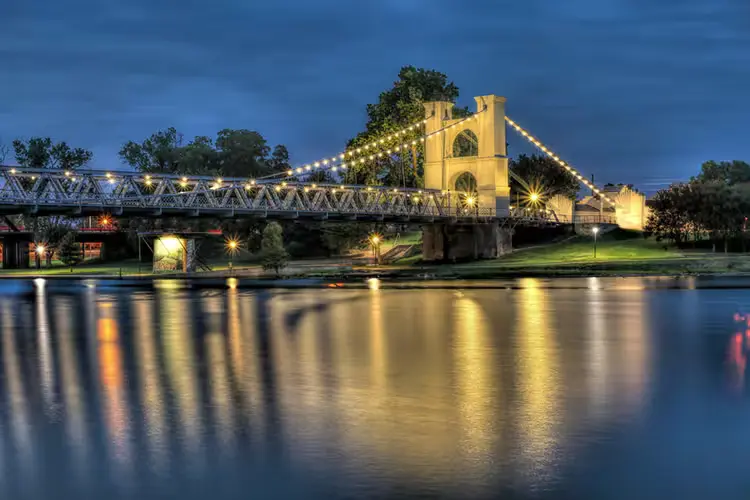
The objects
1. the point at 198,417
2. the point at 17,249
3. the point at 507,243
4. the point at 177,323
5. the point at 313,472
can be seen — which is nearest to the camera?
the point at 313,472

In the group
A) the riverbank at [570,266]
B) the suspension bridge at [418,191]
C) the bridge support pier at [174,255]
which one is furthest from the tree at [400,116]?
the bridge support pier at [174,255]

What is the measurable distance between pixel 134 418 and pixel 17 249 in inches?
4849

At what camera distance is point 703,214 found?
88.2 metres

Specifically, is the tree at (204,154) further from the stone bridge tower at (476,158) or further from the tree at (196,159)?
the stone bridge tower at (476,158)

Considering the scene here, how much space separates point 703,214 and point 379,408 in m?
77.6

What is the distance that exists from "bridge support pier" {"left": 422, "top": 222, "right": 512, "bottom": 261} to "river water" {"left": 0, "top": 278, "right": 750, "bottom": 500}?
63.8 meters

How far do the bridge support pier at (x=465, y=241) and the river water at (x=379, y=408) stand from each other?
209 ft

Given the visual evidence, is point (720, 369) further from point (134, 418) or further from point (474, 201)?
point (474, 201)

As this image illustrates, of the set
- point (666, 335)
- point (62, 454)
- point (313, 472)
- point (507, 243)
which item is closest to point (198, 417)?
point (62, 454)

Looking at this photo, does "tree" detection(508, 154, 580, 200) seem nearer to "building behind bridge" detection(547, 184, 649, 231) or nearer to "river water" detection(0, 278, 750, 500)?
"building behind bridge" detection(547, 184, 649, 231)

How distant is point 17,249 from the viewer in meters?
131

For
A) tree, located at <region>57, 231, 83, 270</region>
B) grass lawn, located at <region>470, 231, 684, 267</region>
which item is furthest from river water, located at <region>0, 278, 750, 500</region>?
tree, located at <region>57, 231, 83, 270</region>

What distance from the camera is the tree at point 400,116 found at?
120000mm

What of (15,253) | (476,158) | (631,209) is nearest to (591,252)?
(631,209)
